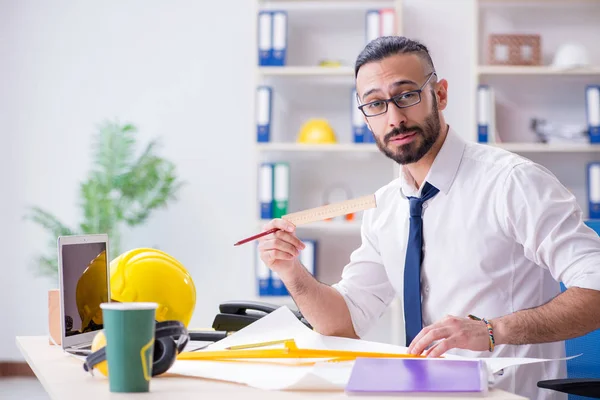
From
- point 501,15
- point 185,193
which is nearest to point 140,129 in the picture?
point 185,193

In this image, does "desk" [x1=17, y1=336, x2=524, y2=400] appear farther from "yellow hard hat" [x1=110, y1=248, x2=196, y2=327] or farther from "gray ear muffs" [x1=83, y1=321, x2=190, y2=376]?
"yellow hard hat" [x1=110, y1=248, x2=196, y2=327]

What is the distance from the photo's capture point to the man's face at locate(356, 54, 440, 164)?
1825mm

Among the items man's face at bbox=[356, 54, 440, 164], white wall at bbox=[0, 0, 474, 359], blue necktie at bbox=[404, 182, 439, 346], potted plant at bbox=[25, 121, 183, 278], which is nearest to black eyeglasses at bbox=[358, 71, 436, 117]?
man's face at bbox=[356, 54, 440, 164]

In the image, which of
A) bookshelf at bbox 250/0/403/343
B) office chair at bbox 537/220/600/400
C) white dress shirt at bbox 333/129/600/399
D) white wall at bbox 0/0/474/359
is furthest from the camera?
white wall at bbox 0/0/474/359

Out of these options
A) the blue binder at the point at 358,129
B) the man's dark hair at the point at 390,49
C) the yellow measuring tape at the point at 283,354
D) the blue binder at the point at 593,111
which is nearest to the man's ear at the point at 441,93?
the man's dark hair at the point at 390,49

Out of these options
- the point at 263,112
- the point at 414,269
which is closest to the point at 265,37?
the point at 263,112

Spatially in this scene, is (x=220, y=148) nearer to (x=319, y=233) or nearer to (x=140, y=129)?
(x=140, y=129)

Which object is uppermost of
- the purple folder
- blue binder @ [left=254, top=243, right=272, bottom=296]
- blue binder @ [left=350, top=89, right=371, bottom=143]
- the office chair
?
blue binder @ [left=350, top=89, right=371, bottom=143]

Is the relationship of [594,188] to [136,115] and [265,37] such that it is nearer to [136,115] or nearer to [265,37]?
[265,37]

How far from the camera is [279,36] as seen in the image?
4.02m

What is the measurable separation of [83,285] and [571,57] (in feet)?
10.6

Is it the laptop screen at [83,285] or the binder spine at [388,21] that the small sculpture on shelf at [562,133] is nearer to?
the binder spine at [388,21]

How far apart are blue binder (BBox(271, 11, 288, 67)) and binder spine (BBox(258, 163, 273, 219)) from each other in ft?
1.87

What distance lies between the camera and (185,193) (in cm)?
456
